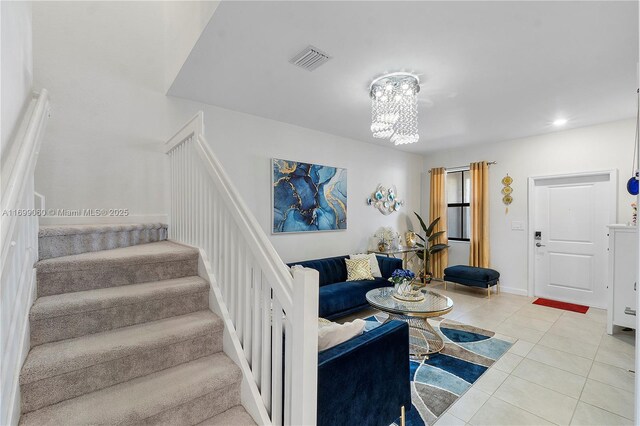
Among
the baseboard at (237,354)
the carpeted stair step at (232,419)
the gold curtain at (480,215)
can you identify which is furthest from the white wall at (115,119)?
the gold curtain at (480,215)

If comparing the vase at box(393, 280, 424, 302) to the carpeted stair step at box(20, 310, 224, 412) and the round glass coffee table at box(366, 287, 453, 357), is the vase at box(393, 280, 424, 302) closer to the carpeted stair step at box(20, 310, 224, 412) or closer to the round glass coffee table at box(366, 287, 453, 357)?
the round glass coffee table at box(366, 287, 453, 357)

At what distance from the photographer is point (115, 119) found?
2705 mm

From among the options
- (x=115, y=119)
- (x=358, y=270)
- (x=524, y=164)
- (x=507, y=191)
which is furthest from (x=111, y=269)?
(x=524, y=164)

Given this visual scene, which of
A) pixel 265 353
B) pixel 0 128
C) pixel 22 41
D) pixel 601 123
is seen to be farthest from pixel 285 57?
pixel 601 123

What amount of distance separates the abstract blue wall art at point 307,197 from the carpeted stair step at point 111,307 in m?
1.97

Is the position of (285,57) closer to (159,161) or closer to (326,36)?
(326,36)

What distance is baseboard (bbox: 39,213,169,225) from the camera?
95.0 inches

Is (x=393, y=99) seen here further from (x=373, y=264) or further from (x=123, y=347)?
(x=123, y=347)

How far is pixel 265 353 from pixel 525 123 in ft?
14.7

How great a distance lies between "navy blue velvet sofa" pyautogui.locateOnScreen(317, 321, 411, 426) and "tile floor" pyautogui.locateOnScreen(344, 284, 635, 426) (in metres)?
0.48

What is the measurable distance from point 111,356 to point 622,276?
Result: 4.73 m

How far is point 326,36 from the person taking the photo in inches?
79.4

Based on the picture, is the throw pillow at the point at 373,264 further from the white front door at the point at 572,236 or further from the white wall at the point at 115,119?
the white front door at the point at 572,236

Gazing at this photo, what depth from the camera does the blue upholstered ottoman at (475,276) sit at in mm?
4633
